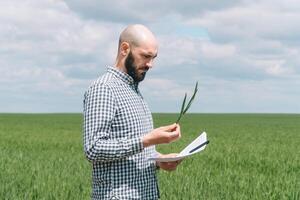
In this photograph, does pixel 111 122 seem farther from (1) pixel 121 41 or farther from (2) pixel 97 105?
(1) pixel 121 41

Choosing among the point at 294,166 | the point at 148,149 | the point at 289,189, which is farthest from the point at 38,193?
the point at 294,166

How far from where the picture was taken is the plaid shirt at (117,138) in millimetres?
3541

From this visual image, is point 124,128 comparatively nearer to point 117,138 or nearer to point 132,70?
point 117,138

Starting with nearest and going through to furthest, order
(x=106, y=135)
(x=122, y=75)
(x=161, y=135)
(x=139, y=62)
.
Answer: (x=161, y=135)
(x=106, y=135)
(x=139, y=62)
(x=122, y=75)

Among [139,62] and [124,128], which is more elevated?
[139,62]

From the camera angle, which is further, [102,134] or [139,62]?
[139,62]

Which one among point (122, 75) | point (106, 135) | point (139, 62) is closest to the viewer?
point (106, 135)

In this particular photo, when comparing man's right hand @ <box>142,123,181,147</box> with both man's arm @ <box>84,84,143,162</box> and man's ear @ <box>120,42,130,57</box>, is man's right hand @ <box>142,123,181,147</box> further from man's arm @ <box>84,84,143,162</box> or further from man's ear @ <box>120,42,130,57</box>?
man's ear @ <box>120,42,130,57</box>

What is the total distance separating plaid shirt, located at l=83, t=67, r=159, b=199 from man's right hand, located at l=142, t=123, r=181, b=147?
52mm

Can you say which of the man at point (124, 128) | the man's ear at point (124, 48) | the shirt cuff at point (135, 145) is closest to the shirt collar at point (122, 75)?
the man at point (124, 128)

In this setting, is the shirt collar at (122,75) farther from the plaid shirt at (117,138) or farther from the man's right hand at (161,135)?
the man's right hand at (161,135)

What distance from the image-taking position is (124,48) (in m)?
3.68

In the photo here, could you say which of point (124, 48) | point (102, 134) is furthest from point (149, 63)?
point (102, 134)

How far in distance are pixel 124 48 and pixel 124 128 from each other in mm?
483
